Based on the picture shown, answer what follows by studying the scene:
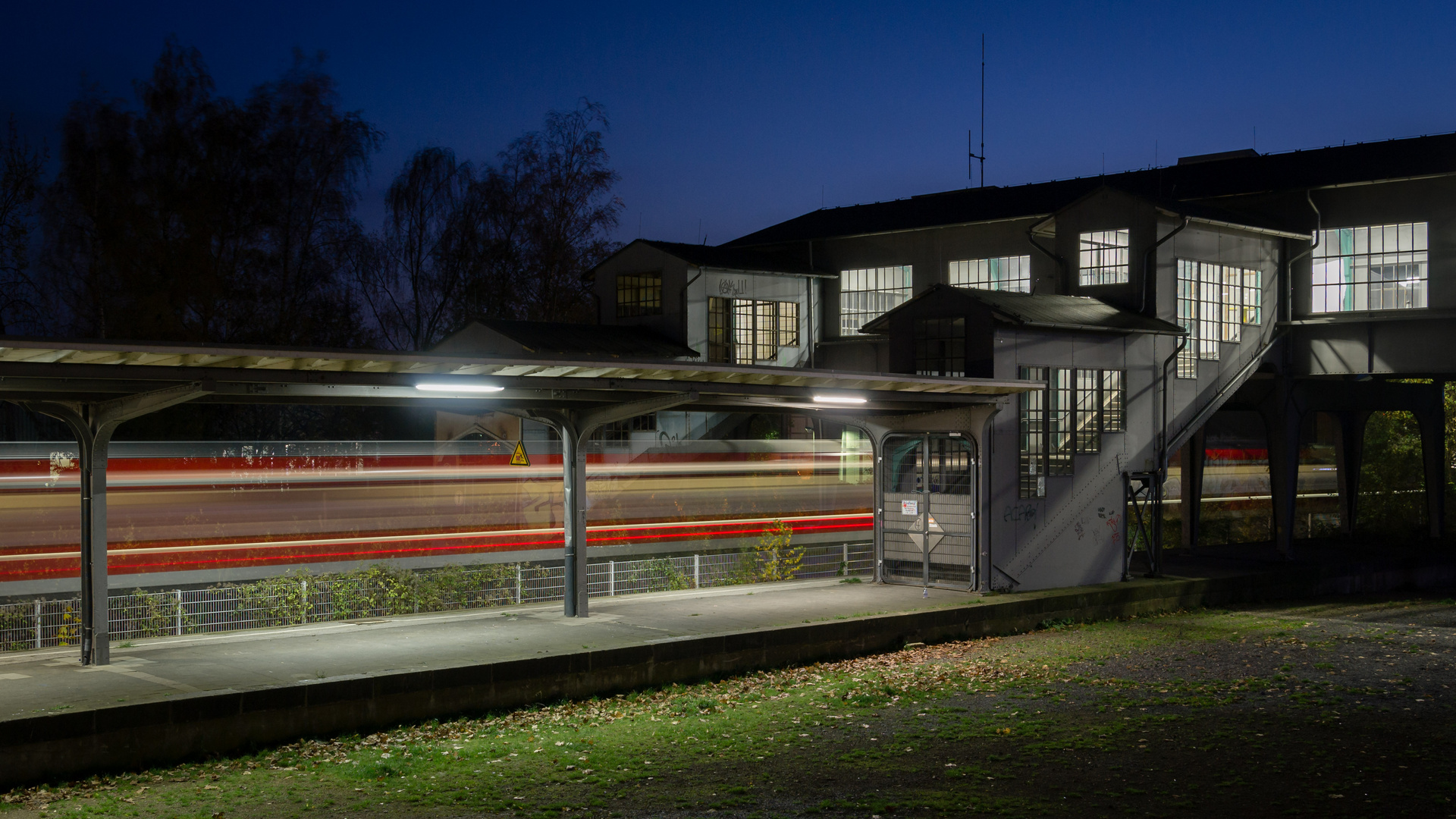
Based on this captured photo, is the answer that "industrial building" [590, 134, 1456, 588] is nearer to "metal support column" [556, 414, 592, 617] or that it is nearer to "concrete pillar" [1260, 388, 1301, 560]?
"concrete pillar" [1260, 388, 1301, 560]

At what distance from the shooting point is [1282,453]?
25.8m

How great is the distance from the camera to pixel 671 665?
13352 millimetres

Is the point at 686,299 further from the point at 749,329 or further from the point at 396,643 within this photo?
the point at 396,643

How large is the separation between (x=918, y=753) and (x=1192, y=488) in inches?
769

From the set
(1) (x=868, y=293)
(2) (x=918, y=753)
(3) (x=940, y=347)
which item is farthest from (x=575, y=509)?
(1) (x=868, y=293)

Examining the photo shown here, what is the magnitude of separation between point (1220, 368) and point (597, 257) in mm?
23255

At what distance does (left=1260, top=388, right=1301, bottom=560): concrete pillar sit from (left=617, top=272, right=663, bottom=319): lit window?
14.9 m

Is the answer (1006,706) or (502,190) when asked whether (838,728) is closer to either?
(1006,706)

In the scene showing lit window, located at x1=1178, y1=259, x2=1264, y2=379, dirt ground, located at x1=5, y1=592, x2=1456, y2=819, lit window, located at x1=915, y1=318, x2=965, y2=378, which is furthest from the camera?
lit window, located at x1=1178, y1=259, x2=1264, y2=379

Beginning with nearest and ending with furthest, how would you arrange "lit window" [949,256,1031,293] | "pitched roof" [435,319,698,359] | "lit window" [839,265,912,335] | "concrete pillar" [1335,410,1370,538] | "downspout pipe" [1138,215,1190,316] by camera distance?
"downspout pipe" [1138,215,1190,316], "pitched roof" [435,319,698,359], "lit window" [949,256,1031,293], "concrete pillar" [1335,410,1370,538], "lit window" [839,265,912,335]

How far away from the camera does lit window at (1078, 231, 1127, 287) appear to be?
23109 millimetres

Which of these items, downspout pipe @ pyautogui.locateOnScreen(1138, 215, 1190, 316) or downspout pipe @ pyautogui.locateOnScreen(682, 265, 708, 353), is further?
downspout pipe @ pyautogui.locateOnScreen(682, 265, 708, 353)

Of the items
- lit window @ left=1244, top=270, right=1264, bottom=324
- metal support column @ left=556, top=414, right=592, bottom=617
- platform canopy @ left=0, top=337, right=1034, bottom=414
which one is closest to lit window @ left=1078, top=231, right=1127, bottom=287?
lit window @ left=1244, top=270, right=1264, bottom=324

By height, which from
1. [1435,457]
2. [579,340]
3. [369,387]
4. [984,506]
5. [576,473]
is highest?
[579,340]
